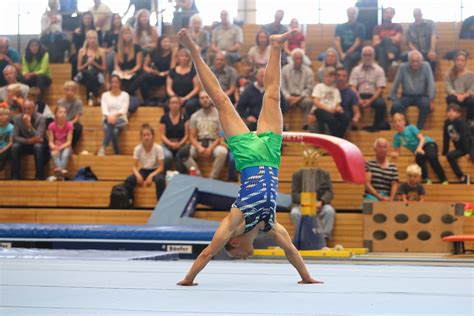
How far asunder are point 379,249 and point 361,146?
7.77 ft

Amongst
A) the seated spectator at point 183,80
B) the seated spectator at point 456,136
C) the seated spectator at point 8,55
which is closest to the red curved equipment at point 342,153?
the seated spectator at point 456,136

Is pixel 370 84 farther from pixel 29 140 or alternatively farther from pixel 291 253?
pixel 291 253

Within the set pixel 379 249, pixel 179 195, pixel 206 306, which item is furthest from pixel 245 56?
pixel 206 306

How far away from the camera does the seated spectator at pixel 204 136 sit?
1252 cm

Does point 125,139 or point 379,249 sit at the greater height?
point 125,139

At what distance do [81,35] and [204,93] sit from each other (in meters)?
3.24

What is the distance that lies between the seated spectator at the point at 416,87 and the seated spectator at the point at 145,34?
390 centimetres

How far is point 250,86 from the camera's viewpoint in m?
12.9

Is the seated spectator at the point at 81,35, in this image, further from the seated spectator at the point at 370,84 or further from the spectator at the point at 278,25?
the seated spectator at the point at 370,84

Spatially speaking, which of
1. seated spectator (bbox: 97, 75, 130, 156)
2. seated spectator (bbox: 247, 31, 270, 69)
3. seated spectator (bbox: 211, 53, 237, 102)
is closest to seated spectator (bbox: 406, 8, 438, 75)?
seated spectator (bbox: 247, 31, 270, 69)

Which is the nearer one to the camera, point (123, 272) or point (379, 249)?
point (123, 272)

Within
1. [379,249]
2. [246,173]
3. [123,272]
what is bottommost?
[379,249]

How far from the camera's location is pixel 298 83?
525 inches

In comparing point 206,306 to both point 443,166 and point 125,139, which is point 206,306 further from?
point 125,139
